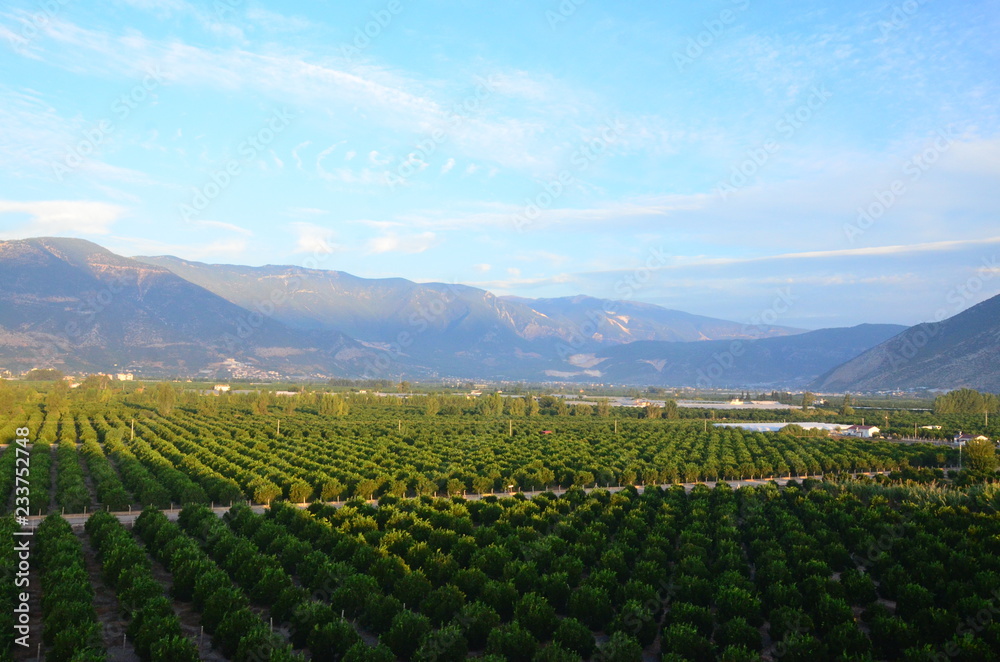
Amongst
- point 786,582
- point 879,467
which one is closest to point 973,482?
point 879,467

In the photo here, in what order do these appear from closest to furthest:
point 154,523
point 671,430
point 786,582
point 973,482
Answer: point 786,582
point 154,523
point 973,482
point 671,430

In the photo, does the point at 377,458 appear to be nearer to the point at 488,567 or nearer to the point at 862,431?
the point at 488,567

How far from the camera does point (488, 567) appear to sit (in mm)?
22703

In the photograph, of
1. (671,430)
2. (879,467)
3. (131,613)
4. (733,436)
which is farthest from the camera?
(671,430)

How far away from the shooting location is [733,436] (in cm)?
7381

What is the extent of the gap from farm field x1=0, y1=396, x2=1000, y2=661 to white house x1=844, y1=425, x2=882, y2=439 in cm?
3477

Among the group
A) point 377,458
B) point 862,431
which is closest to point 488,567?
point 377,458

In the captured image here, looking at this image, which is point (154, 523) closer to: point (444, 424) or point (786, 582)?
point (786, 582)

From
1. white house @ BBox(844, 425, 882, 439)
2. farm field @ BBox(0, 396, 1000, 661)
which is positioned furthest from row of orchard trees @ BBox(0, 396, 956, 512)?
white house @ BBox(844, 425, 882, 439)

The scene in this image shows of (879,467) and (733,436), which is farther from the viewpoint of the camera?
(733,436)

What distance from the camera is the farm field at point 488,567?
55.6 feet

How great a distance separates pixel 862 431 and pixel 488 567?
7471 centimetres

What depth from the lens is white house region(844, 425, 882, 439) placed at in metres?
78.5

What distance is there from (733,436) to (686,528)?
4911 cm
